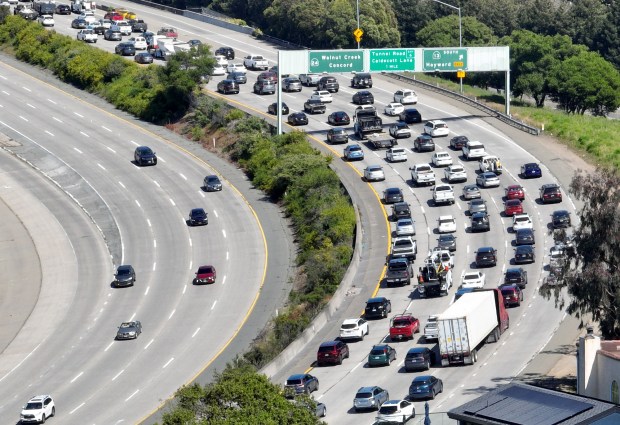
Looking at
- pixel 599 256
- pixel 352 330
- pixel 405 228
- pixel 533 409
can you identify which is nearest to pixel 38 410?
pixel 352 330

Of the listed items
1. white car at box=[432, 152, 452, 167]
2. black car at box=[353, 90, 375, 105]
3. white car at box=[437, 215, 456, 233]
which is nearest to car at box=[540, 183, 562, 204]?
→ white car at box=[437, 215, 456, 233]

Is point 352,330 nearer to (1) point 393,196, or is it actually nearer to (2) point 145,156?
(1) point 393,196

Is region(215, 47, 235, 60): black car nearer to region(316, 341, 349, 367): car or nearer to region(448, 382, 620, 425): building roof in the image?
region(316, 341, 349, 367): car

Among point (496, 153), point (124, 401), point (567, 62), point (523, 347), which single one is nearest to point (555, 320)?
point (523, 347)

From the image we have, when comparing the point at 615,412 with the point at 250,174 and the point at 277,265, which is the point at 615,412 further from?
the point at 250,174

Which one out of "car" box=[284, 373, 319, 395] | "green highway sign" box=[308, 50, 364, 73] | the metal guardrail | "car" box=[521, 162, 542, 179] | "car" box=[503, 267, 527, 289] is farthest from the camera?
the metal guardrail

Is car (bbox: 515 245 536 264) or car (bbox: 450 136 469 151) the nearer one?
car (bbox: 515 245 536 264)

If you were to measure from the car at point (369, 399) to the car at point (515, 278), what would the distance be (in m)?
18.2

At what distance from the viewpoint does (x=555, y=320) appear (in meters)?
71.7

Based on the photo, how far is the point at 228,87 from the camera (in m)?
125

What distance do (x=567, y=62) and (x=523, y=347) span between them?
76.5 meters

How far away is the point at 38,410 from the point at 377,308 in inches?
756

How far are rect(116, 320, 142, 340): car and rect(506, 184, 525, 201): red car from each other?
1097 inches

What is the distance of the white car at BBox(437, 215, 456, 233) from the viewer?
8944 centimetres
